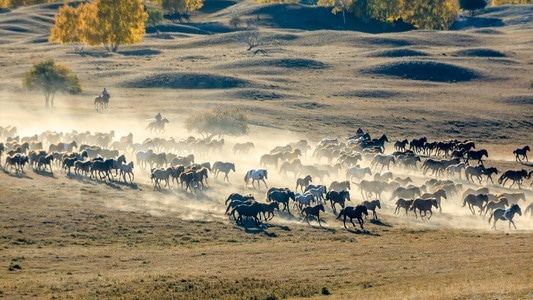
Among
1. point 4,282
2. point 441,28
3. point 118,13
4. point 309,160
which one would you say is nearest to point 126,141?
point 309,160

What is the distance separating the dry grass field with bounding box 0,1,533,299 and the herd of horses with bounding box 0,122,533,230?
2.64 feet

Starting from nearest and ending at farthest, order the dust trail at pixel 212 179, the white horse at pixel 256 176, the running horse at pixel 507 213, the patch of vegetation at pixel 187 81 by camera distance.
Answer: the running horse at pixel 507 213, the dust trail at pixel 212 179, the white horse at pixel 256 176, the patch of vegetation at pixel 187 81

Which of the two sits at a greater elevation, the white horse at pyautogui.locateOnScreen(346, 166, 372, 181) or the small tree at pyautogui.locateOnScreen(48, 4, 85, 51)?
the small tree at pyautogui.locateOnScreen(48, 4, 85, 51)

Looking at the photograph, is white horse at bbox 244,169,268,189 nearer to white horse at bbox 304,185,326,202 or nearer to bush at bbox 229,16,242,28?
white horse at bbox 304,185,326,202

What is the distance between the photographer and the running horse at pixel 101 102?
82562 millimetres

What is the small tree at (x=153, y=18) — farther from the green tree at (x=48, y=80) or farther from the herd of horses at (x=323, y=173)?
the herd of horses at (x=323, y=173)

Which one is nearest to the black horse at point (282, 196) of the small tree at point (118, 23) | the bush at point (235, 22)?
the small tree at point (118, 23)

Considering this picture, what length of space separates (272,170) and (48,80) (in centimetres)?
3705

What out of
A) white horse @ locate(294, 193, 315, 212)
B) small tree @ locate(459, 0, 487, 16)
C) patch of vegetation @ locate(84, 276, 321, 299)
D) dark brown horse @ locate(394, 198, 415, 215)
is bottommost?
dark brown horse @ locate(394, 198, 415, 215)

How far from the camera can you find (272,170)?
57750 mm

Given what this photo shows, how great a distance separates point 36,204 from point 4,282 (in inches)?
489

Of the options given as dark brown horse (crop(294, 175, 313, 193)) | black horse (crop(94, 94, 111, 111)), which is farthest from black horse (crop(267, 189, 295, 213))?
black horse (crop(94, 94, 111, 111))

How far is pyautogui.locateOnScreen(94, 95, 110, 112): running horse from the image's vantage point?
3250 inches

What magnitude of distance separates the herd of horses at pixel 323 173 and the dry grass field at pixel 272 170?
0.80 m
